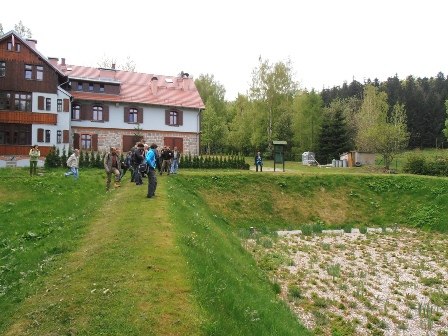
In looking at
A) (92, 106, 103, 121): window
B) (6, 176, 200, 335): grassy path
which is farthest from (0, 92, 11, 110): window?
(6, 176, 200, 335): grassy path

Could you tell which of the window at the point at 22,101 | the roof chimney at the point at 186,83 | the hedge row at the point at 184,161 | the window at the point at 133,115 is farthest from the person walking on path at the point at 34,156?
the roof chimney at the point at 186,83

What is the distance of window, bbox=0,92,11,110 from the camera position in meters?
36.8

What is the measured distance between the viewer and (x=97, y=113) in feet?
142

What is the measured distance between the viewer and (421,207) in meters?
26.4

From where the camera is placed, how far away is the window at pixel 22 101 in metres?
37.2

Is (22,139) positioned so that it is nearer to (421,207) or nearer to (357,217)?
(357,217)

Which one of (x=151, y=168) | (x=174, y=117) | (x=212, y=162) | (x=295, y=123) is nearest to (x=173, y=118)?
(x=174, y=117)

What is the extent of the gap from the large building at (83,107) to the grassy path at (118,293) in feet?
86.5

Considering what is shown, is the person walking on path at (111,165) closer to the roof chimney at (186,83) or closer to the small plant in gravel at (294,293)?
the small plant in gravel at (294,293)

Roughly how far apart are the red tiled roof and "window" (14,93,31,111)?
17.2 ft

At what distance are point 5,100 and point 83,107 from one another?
756 centimetres

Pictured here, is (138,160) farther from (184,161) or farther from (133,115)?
(133,115)

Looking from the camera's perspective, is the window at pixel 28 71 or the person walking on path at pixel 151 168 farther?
the window at pixel 28 71

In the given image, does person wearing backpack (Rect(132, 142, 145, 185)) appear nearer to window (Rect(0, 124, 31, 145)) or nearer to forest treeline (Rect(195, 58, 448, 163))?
window (Rect(0, 124, 31, 145))
